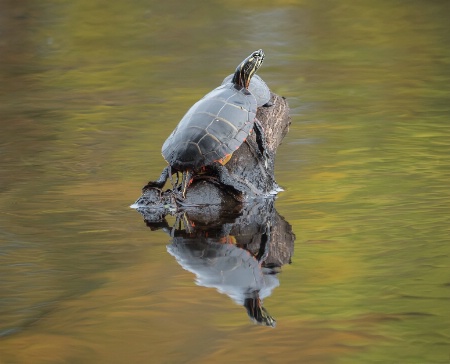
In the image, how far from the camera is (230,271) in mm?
5137

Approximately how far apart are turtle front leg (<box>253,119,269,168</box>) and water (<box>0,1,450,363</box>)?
0.29 m

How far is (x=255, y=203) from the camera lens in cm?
623

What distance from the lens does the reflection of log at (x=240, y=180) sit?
6.16 meters

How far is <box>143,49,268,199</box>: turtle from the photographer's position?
5.98 metres

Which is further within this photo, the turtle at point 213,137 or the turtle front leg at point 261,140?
the turtle front leg at point 261,140

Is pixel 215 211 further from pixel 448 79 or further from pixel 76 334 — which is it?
pixel 448 79

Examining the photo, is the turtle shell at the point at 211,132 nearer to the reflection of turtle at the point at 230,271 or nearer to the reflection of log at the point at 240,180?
the reflection of log at the point at 240,180

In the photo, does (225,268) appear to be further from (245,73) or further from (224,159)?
(245,73)

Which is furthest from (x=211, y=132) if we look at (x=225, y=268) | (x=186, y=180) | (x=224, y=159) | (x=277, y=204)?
(x=225, y=268)

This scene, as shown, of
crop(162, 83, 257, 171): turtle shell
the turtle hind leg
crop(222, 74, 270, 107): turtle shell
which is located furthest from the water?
crop(222, 74, 270, 107): turtle shell

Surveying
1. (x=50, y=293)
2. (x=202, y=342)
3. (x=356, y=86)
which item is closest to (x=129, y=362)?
(x=202, y=342)

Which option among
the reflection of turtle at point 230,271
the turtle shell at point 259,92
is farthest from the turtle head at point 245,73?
the reflection of turtle at point 230,271

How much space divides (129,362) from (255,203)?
88.1 inches

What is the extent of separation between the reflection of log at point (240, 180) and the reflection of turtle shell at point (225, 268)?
20.2 inches
